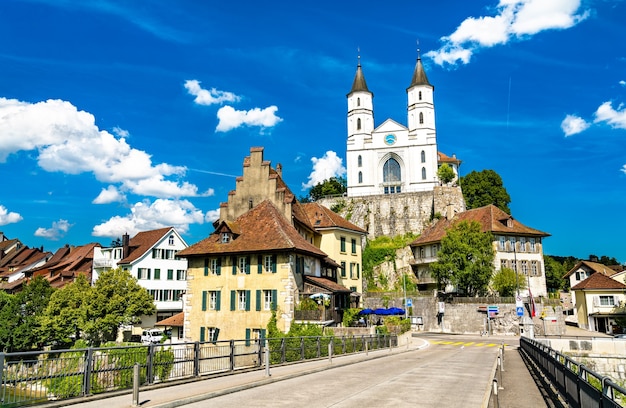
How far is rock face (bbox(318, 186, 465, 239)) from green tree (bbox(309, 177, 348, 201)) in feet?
64.1

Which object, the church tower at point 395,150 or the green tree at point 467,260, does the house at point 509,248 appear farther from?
the church tower at point 395,150

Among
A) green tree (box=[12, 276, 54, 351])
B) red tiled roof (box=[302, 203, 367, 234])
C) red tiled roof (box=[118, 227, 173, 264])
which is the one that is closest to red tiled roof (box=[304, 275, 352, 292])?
red tiled roof (box=[302, 203, 367, 234])

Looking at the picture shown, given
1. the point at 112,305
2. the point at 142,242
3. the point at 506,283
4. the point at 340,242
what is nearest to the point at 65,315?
the point at 112,305

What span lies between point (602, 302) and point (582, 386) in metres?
58.4

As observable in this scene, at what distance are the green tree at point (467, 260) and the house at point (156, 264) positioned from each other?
1175 inches

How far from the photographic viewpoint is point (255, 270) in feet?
124

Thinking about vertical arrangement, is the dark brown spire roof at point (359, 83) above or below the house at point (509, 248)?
above

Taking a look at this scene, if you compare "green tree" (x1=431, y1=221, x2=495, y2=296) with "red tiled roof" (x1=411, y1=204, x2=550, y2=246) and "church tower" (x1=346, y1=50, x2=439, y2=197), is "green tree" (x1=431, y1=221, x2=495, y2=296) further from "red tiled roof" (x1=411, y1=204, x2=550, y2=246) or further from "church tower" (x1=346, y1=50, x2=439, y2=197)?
"church tower" (x1=346, y1=50, x2=439, y2=197)

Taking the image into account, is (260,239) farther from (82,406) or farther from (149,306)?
(82,406)

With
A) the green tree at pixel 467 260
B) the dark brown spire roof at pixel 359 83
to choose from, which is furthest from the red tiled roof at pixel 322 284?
the dark brown spire roof at pixel 359 83

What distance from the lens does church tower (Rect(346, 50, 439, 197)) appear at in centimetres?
8912

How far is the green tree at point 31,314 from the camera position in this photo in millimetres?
45188

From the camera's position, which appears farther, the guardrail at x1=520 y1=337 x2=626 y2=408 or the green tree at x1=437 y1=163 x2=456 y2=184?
the green tree at x1=437 y1=163 x2=456 y2=184

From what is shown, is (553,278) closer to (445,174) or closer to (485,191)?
(485,191)
